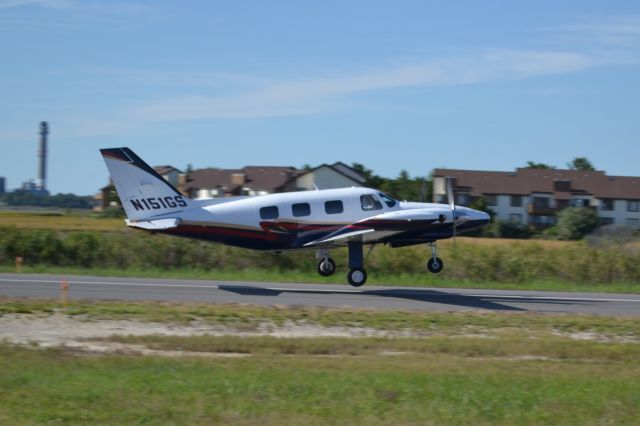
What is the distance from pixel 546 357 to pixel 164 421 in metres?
8.39

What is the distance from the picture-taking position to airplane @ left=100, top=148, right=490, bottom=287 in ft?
89.6

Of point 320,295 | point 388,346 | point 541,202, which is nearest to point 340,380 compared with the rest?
point 388,346

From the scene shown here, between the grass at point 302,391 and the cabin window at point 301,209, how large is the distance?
509 inches

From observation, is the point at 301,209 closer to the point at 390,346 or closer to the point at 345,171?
the point at 390,346

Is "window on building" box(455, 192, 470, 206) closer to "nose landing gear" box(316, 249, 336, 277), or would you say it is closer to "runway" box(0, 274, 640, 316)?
"runway" box(0, 274, 640, 316)

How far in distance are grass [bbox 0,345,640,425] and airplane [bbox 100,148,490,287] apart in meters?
12.6

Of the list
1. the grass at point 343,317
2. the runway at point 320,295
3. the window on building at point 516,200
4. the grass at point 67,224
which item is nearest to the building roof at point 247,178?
the grass at point 67,224

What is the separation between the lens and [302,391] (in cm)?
1210

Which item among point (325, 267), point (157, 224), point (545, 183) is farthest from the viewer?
point (545, 183)

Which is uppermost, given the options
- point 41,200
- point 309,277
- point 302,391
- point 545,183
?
point 41,200

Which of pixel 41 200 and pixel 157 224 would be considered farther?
pixel 41 200

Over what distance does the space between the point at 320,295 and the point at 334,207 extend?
3381mm

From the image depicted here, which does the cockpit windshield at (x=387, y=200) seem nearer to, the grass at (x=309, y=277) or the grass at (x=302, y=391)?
the grass at (x=309, y=277)

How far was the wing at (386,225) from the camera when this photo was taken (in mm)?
26719
